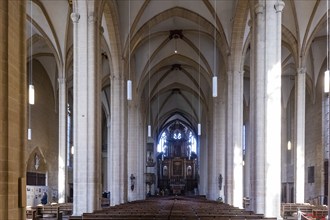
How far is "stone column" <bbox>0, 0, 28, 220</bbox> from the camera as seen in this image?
5.62 metres

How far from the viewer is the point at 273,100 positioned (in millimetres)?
14352

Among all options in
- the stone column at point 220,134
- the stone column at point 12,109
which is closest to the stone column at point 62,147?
the stone column at point 220,134

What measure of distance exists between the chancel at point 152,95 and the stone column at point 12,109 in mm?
15

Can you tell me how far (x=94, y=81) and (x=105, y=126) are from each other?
3163 cm

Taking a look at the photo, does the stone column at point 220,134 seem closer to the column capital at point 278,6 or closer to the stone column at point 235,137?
the stone column at point 235,137

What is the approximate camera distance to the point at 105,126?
47.1 metres

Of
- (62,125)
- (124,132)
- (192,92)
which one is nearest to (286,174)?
(192,92)

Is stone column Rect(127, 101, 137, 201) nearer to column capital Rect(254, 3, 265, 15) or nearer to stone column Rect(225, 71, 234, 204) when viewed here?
stone column Rect(225, 71, 234, 204)

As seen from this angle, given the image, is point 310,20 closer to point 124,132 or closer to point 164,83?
point 124,132

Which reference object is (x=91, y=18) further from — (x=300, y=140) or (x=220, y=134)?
(x=220, y=134)

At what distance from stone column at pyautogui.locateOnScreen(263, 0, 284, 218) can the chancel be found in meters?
0.03

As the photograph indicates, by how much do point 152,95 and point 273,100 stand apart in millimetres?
26658

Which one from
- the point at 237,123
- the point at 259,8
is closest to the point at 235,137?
the point at 237,123

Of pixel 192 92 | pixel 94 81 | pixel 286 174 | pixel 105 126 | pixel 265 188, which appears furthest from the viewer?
pixel 105 126
